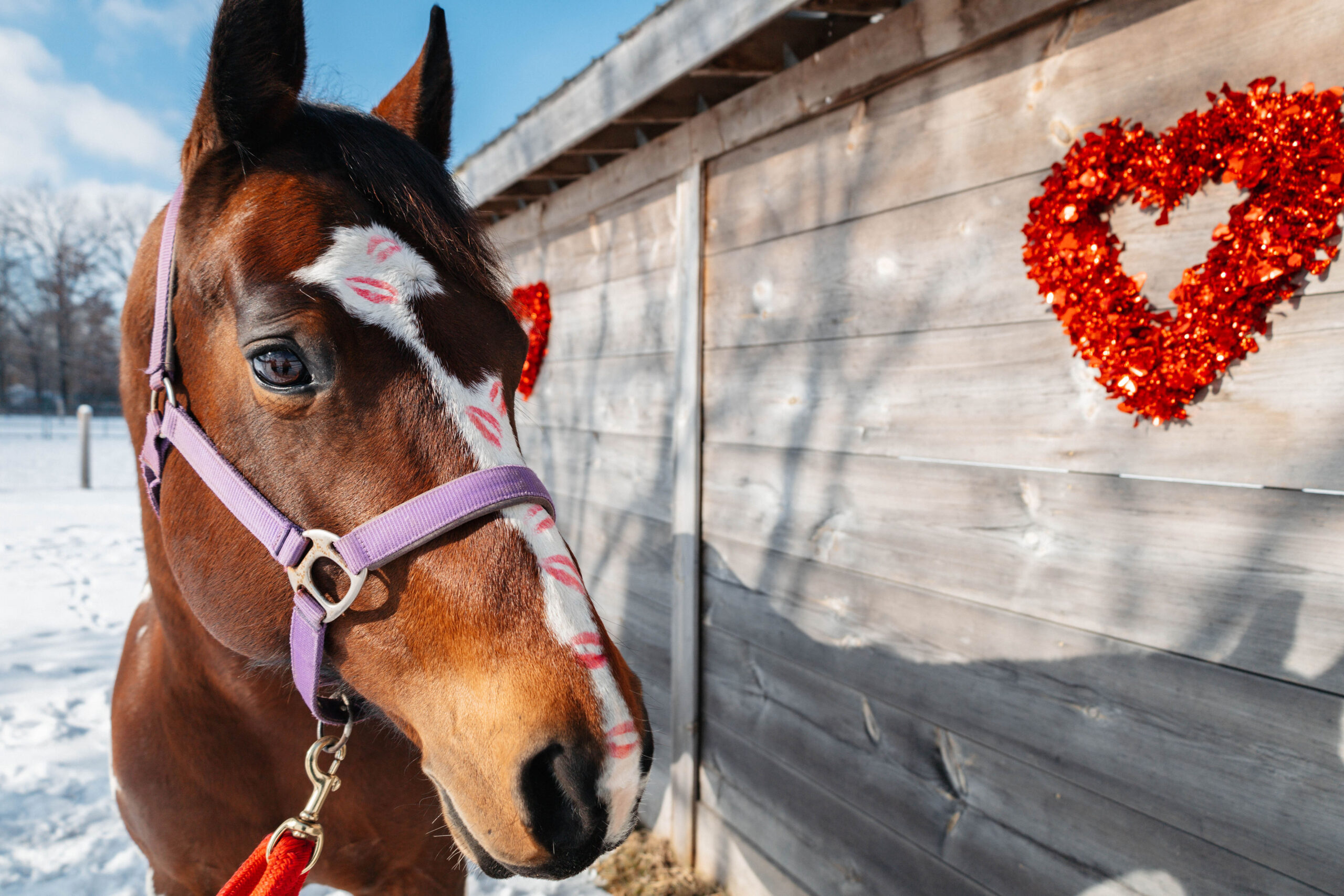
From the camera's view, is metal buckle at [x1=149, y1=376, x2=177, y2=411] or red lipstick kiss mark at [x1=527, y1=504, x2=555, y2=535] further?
metal buckle at [x1=149, y1=376, x2=177, y2=411]

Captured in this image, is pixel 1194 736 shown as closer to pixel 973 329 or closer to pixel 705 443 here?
pixel 973 329

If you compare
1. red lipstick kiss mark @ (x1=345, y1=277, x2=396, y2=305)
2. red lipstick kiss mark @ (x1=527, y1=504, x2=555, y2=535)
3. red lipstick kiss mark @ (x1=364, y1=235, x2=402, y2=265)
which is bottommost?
red lipstick kiss mark @ (x1=527, y1=504, x2=555, y2=535)

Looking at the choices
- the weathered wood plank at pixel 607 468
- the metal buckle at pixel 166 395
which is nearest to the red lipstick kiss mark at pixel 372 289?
A: the metal buckle at pixel 166 395

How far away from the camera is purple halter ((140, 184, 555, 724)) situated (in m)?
0.88

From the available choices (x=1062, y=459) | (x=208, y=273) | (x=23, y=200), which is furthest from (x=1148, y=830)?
(x=23, y=200)

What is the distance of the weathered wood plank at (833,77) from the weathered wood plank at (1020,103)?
4cm

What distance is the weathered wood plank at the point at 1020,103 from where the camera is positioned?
112 cm

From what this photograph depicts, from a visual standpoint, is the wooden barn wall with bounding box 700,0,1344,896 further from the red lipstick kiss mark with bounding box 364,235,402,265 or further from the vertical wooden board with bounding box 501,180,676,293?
the red lipstick kiss mark with bounding box 364,235,402,265

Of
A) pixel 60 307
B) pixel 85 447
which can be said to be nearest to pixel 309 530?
pixel 85 447

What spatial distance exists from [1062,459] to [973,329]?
14.5 inches

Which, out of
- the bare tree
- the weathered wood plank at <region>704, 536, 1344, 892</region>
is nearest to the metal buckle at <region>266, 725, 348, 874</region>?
the weathered wood plank at <region>704, 536, 1344, 892</region>

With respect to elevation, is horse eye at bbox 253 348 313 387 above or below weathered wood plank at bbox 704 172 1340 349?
below

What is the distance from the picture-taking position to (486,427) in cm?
95

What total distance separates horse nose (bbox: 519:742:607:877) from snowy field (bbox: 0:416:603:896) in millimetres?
891
